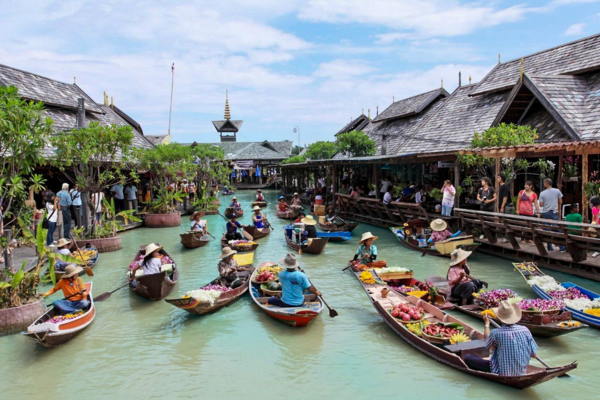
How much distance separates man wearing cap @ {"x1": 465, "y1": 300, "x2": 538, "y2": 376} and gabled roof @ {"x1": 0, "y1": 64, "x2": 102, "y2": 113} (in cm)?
1864

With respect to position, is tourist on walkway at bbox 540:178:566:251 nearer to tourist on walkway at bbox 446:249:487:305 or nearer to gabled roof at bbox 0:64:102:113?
tourist on walkway at bbox 446:249:487:305

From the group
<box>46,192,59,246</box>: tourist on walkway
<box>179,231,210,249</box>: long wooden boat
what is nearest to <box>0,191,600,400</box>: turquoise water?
<box>46,192,59,246</box>: tourist on walkway

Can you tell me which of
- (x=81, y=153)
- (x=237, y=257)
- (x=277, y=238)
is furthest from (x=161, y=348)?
(x=277, y=238)

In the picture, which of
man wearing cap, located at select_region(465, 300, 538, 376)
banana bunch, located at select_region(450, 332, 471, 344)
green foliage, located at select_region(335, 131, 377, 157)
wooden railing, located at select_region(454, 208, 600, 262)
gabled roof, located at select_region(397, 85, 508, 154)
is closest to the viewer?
man wearing cap, located at select_region(465, 300, 538, 376)

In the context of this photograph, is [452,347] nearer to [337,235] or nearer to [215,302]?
[215,302]

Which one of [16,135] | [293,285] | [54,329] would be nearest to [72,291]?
[54,329]

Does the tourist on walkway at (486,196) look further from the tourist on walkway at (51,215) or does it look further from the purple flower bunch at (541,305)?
the tourist on walkway at (51,215)

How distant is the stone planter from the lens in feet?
26.4

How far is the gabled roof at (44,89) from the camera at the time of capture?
1943cm

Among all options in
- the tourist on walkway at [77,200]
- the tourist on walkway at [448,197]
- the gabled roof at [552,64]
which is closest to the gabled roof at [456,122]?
the gabled roof at [552,64]

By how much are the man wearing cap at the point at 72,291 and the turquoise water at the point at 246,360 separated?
22.2 inches

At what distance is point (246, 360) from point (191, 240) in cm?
901

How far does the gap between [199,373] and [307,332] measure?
2.09m

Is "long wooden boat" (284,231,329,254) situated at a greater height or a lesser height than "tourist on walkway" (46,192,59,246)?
lesser
